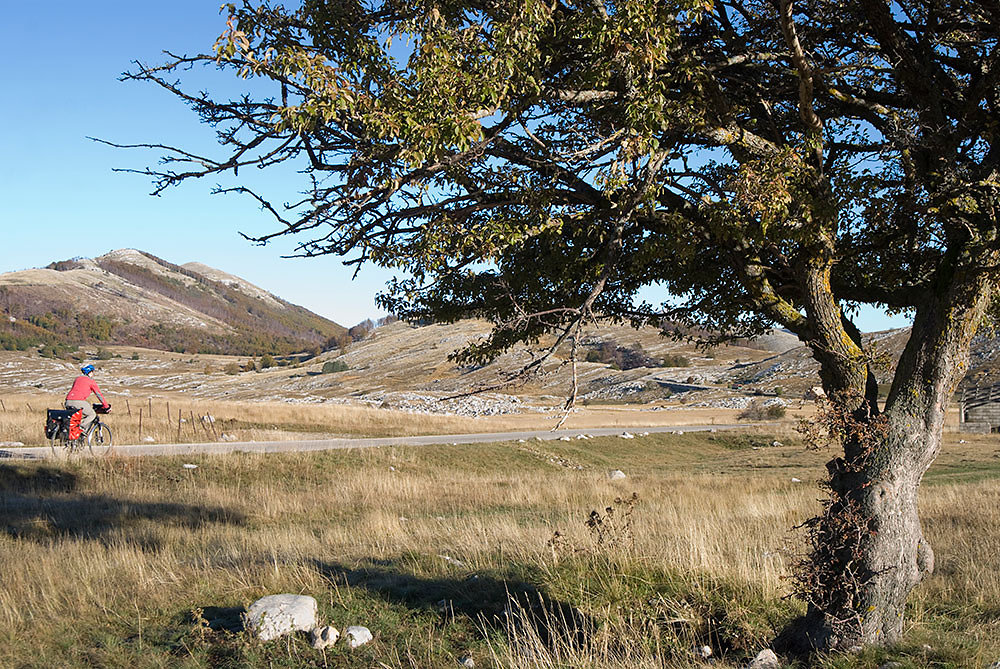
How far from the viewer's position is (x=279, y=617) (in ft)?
20.0

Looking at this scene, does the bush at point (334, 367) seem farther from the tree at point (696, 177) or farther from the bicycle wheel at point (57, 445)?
the tree at point (696, 177)

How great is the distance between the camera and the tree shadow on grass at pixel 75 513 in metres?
10.9

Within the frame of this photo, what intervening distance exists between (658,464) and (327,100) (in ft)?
95.0

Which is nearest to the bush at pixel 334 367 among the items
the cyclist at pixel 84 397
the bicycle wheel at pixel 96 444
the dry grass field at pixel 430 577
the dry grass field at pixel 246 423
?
the dry grass field at pixel 246 423

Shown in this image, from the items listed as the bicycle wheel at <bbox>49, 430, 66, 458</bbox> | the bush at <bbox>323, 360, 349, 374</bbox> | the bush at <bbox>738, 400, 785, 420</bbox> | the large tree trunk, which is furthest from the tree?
the bush at <bbox>323, 360, 349, 374</bbox>

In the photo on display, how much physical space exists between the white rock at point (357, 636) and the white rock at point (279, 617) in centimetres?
33

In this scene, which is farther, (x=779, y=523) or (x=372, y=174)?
(x=779, y=523)

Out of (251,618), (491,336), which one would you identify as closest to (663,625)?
(491,336)

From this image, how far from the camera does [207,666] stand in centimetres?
553

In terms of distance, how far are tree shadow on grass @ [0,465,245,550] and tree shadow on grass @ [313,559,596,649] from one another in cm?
367

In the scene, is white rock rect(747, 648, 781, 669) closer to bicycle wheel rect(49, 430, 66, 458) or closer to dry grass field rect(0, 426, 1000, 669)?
dry grass field rect(0, 426, 1000, 669)

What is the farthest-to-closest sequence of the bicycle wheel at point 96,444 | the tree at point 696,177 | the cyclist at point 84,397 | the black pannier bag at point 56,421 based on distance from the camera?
the black pannier bag at point 56,421 → the bicycle wheel at point 96,444 → the cyclist at point 84,397 → the tree at point 696,177

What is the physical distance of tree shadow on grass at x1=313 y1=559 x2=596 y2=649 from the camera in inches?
249

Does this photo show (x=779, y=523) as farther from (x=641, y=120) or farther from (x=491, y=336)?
(x=641, y=120)
